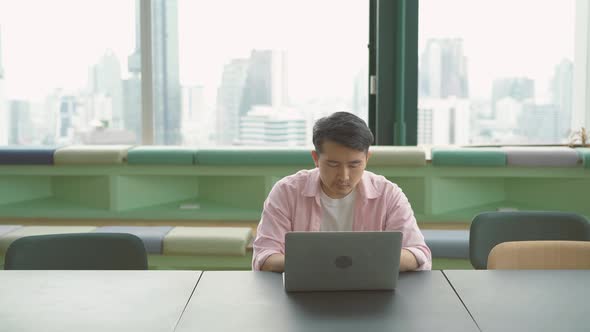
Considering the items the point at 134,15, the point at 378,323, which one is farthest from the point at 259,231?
the point at 134,15

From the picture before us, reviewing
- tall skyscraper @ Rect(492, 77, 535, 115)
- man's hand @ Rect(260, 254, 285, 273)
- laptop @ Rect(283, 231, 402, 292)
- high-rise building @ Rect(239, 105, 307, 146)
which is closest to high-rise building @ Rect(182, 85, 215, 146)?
high-rise building @ Rect(239, 105, 307, 146)

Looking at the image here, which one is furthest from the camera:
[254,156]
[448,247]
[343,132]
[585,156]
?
[254,156]

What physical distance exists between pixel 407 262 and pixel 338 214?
17.1 inches

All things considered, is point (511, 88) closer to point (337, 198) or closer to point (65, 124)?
point (337, 198)

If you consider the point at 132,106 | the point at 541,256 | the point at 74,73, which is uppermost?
the point at 74,73

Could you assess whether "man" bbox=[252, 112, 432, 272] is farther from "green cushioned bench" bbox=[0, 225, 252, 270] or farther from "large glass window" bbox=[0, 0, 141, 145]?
"large glass window" bbox=[0, 0, 141, 145]

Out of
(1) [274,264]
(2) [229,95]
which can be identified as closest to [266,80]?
(2) [229,95]

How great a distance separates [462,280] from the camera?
7.06 ft

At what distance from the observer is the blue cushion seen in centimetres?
430

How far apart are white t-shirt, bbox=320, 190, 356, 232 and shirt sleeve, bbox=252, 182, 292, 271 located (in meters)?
0.14

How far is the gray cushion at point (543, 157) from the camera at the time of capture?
4133 mm


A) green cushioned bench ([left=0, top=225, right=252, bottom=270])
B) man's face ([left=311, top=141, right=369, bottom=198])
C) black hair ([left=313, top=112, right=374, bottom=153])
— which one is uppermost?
black hair ([left=313, top=112, right=374, bottom=153])

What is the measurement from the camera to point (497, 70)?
182 inches


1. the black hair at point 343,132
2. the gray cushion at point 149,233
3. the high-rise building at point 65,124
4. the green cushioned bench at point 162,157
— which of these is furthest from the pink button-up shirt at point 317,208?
the high-rise building at point 65,124
